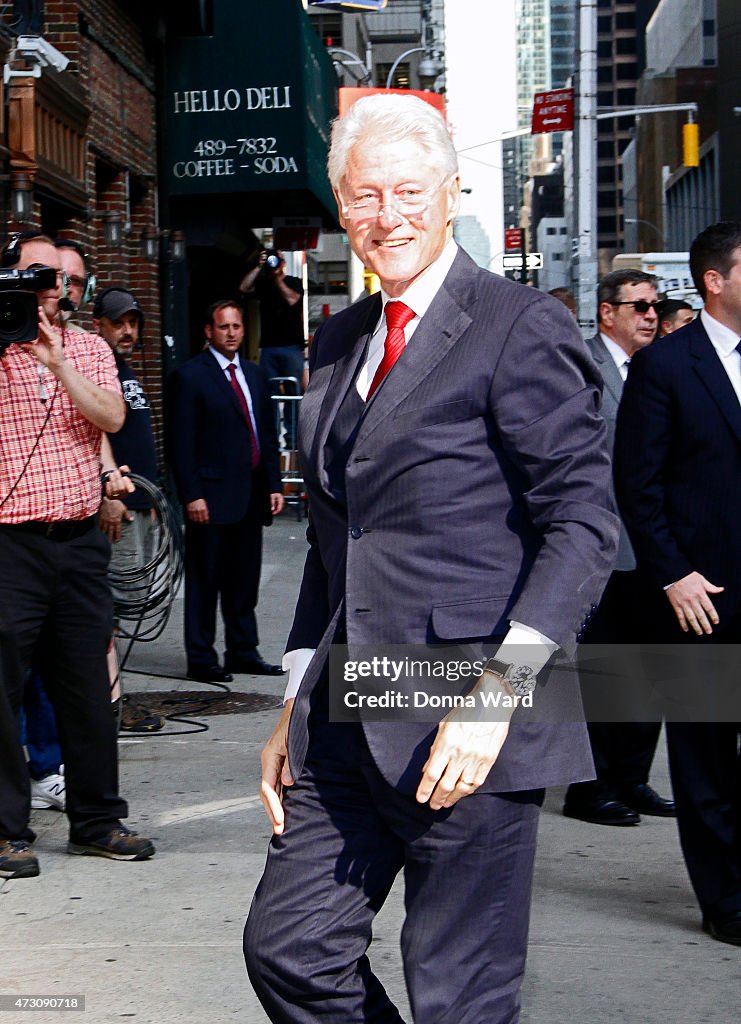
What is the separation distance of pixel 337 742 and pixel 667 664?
2262 millimetres

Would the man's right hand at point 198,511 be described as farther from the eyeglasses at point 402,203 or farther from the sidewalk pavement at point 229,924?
the eyeglasses at point 402,203

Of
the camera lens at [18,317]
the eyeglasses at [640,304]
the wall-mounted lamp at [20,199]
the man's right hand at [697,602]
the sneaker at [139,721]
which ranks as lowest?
the sneaker at [139,721]

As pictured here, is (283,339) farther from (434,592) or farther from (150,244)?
(434,592)

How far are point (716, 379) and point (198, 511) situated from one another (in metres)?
4.51

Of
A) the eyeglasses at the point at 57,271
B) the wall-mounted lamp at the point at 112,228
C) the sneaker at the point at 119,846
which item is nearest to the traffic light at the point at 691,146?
the wall-mounted lamp at the point at 112,228

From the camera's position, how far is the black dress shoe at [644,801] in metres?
5.96

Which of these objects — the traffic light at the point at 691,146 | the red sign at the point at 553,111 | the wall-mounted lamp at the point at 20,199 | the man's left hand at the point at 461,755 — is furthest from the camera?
the traffic light at the point at 691,146

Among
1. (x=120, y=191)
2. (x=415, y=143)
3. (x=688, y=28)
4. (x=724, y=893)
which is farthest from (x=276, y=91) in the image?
(x=688, y=28)

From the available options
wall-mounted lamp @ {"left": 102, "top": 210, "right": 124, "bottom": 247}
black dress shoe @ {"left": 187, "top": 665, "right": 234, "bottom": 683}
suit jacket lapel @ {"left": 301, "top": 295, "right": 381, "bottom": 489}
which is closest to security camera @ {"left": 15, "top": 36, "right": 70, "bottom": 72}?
wall-mounted lamp @ {"left": 102, "top": 210, "right": 124, "bottom": 247}

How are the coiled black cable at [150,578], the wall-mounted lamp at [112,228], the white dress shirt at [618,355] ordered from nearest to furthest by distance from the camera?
the white dress shirt at [618,355], the coiled black cable at [150,578], the wall-mounted lamp at [112,228]

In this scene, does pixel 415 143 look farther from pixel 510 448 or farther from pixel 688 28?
pixel 688 28

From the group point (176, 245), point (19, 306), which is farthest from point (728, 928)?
point (176, 245)

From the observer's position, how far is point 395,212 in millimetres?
2633

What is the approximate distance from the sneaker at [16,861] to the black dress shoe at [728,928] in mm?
2119
